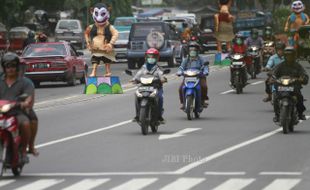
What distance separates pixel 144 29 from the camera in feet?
162

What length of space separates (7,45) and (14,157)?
43265 mm

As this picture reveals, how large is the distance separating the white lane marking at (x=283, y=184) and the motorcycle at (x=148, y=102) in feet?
20.5

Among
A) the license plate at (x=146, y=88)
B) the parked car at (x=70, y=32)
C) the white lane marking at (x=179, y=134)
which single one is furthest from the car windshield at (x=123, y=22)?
the license plate at (x=146, y=88)

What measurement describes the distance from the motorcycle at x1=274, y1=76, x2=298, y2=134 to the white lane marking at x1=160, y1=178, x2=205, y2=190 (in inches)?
236

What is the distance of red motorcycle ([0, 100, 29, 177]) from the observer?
45.6 feet

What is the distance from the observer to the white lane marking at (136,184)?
13.2 metres

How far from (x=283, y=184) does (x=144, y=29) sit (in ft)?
119

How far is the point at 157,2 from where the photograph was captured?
165125 millimetres

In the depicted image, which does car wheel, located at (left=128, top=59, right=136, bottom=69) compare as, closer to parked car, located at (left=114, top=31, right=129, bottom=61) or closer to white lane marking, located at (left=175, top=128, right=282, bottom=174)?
parked car, located at (left=114, top=31, right=129, bottom=61)

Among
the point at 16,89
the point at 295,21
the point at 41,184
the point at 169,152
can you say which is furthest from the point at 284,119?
the point at 295,21

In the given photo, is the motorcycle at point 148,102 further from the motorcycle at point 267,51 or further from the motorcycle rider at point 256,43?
the motorcycle rider at point 256,43

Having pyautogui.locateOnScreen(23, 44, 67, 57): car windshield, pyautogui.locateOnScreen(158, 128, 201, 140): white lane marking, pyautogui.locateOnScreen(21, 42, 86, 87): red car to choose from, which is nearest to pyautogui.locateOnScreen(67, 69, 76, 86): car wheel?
pyautogui.locateOnScreen(21, 42, 86, 87): red car

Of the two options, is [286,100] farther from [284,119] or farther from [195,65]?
[195,65]

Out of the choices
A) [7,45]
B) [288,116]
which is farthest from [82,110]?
[7,45]
